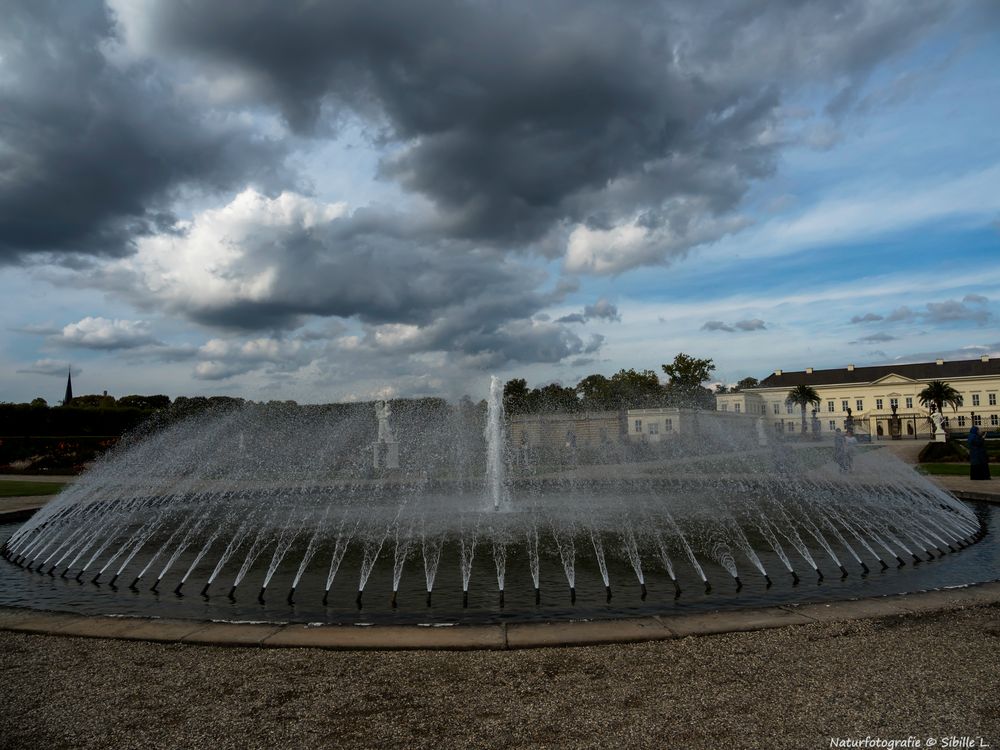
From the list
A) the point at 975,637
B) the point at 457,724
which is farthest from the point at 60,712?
the point at 975,637

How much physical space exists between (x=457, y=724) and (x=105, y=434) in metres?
68.0

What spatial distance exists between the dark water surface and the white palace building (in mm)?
108874

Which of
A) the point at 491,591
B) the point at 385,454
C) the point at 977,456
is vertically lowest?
the point at 491,591

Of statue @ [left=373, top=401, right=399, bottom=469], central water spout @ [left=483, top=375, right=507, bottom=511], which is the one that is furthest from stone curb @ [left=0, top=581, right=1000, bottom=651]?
statue @ [left=373, top=401, right=399, bottom=469]

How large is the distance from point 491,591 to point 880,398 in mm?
129392

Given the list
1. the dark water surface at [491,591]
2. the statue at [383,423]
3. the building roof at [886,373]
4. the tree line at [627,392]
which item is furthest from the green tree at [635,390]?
the dark water surface at [491,591]

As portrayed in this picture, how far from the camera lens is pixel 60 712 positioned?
500cm

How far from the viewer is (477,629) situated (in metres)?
6.60

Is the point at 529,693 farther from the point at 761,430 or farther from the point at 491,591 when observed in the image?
the point at 761,430

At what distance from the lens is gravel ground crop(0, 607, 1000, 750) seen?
4.46 m

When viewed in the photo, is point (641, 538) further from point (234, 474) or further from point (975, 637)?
point (234, 474)

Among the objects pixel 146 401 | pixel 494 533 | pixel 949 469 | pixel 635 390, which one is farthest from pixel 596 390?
pixel 494 533

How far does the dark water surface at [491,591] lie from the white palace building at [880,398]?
108874 millimetres

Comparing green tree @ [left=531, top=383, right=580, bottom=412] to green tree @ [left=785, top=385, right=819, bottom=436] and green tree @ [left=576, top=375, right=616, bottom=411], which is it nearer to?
green tree @ [left=576, top=375, right=616, bottom=411]
